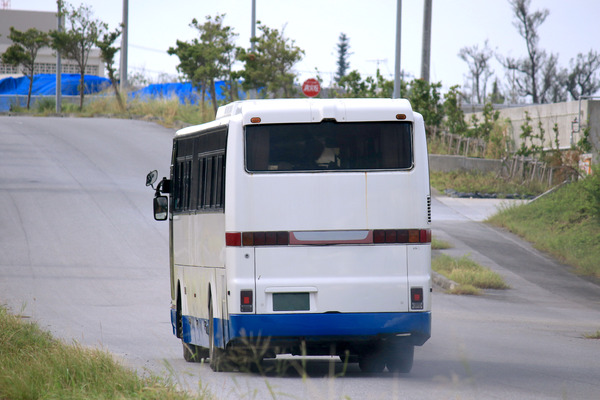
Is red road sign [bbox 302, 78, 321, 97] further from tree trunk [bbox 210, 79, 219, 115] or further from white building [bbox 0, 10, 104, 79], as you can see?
white building [bbox 0, 10, 104, 79]

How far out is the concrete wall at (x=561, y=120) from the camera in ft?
114

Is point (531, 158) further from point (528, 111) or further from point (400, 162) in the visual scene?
point (400, 162)

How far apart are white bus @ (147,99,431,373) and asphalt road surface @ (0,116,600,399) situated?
20.7 inches

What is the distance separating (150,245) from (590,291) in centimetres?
1017

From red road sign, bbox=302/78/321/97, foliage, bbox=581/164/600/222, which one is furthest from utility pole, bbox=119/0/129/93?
foliage, bbox=581/164/600/222

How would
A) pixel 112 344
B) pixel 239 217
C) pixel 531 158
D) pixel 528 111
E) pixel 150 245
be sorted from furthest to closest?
pixel 528 111, pixel 531 158, pixel 150 245, pixel 112 344, pixel 239 217

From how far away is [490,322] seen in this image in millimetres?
16453

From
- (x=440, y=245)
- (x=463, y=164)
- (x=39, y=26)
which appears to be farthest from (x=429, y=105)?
(x=39, y=26)

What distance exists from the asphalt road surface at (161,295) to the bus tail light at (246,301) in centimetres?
70

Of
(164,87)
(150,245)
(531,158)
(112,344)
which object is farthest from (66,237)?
(164,87)

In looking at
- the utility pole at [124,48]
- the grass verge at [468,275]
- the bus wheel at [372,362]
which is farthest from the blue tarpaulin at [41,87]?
the bus wheel at [372,362]

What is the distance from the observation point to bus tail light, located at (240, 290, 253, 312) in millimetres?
9695

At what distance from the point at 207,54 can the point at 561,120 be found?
62.5 feet

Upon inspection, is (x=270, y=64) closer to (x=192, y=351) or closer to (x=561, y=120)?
(x=561, y=120)
